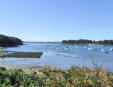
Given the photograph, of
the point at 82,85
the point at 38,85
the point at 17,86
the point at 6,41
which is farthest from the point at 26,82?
the point at 6,41

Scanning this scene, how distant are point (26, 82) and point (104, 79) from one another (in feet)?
7.18

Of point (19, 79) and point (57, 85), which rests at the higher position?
point (57, 85)

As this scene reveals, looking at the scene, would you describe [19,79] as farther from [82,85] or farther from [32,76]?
[82,85]

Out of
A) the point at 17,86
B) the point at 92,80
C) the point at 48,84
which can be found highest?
the point at 92,80

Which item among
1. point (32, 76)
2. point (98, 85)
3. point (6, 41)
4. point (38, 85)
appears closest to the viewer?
point (98, 85)

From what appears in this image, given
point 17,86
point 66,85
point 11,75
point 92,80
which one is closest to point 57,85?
point 66,85

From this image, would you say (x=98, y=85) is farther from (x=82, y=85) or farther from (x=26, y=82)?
(x=26, y=82)

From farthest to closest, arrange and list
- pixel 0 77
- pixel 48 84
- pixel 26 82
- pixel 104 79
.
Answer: pixel 0 77 < pixel 26 82 < pixel 48 84 < pixel 104 79

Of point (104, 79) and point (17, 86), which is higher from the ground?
point (104, 79)

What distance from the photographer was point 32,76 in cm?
450

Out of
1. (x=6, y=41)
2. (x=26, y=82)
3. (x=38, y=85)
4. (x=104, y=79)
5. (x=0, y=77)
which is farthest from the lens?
(x=6, y=41)

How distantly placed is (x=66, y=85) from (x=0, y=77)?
3.08 metres

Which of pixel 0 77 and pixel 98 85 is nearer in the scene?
pixel 98 85

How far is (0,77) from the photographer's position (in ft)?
16.2
